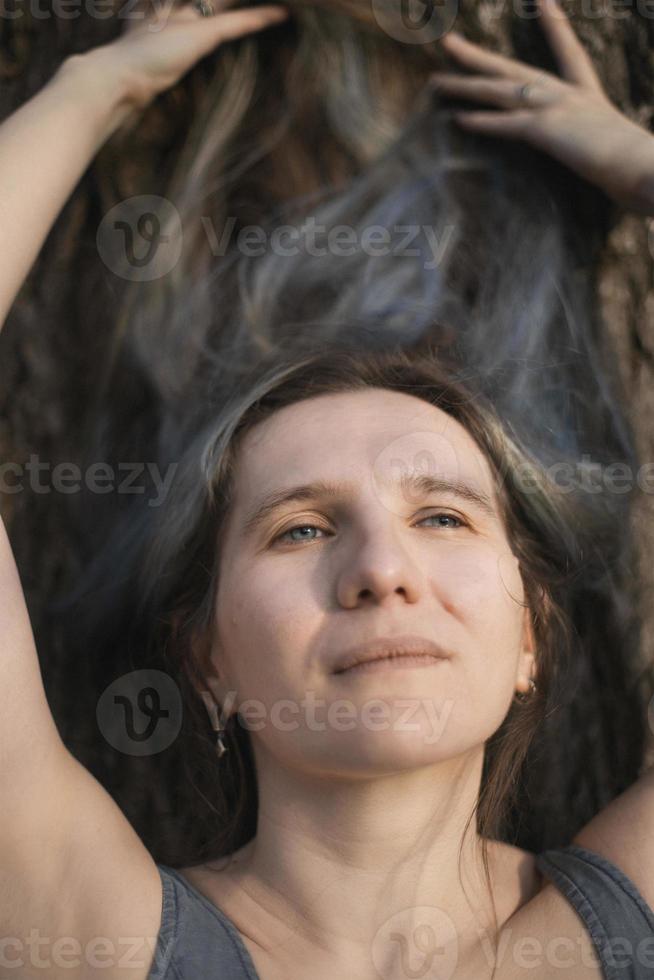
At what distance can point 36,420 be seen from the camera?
2.07m

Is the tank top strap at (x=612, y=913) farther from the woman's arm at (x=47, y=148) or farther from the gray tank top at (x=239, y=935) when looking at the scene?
the woman's arm at (x=47, y=148)

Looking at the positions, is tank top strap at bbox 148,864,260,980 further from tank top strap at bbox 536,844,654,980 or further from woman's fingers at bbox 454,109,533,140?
woman's fingers at bbox 454,109,533,140

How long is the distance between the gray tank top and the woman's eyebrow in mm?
531

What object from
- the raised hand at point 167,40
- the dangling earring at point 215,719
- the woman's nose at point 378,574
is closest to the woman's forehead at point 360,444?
the woman's nose at point 378,574

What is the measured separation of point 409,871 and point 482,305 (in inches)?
40.0

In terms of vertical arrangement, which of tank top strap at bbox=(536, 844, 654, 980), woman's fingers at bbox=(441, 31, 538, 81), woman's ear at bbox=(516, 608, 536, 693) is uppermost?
woman's fingers at bbox=(441, 31, 538, 81)

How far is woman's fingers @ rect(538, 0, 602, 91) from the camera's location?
198 cm

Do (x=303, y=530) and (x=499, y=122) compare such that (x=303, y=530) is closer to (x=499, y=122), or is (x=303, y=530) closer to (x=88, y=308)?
(x=88, y=308)

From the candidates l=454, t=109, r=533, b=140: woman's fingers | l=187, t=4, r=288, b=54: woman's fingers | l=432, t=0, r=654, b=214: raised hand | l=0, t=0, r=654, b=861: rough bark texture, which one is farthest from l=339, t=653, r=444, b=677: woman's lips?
l=187, t=4, r=288, b=54: woman's fingers

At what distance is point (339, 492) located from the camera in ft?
4.99

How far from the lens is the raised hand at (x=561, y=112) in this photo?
1880mm

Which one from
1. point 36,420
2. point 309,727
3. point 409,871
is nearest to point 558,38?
point 36,420

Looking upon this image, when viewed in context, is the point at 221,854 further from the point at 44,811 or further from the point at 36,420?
the point at 36,420

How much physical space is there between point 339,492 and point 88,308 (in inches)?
32.5
